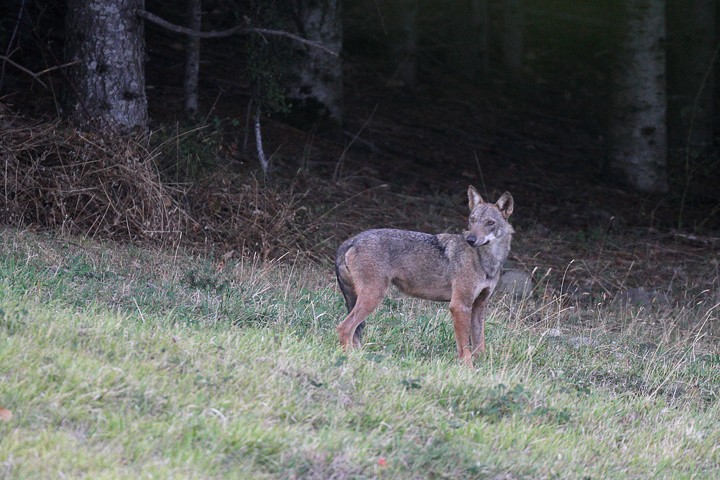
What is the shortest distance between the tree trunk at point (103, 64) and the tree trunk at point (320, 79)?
4956 mm

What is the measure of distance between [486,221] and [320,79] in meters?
10.6

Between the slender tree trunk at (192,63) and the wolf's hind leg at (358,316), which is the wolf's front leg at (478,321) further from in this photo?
the slender tree trunk at (192,63)

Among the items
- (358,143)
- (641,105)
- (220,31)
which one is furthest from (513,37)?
(220,31)

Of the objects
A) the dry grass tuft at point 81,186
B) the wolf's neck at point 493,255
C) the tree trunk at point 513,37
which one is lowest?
the dry grass tuft at point 81,186

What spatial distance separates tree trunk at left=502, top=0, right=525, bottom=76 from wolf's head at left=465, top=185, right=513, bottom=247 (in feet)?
72.7

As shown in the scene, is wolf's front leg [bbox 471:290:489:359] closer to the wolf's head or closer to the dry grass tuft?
the wolf's head

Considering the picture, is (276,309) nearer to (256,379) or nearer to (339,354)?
(339,354)

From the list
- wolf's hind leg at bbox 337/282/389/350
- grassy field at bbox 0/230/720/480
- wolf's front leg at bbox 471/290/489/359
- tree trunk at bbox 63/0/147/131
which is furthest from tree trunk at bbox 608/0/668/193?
wolf's hind leg at bbox 337/282/389/350

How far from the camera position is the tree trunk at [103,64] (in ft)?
43.9

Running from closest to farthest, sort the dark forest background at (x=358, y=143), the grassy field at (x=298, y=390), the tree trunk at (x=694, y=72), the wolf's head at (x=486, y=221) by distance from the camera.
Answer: the grassy field at (x=298, y=390) < the wolf's head at (x=486, y=221) < the dark forest background at (x=358, y=143) < the tree trunk at (x=694, y=72)

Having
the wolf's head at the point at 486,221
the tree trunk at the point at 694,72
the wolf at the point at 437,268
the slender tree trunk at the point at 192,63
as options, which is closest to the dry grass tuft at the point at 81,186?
the slender tree trunk at the point at 192,63

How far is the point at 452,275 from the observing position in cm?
874

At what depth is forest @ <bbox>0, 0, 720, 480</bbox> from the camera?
5691 millimetres

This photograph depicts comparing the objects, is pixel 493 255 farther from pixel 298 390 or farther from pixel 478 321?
pixel 298 390
